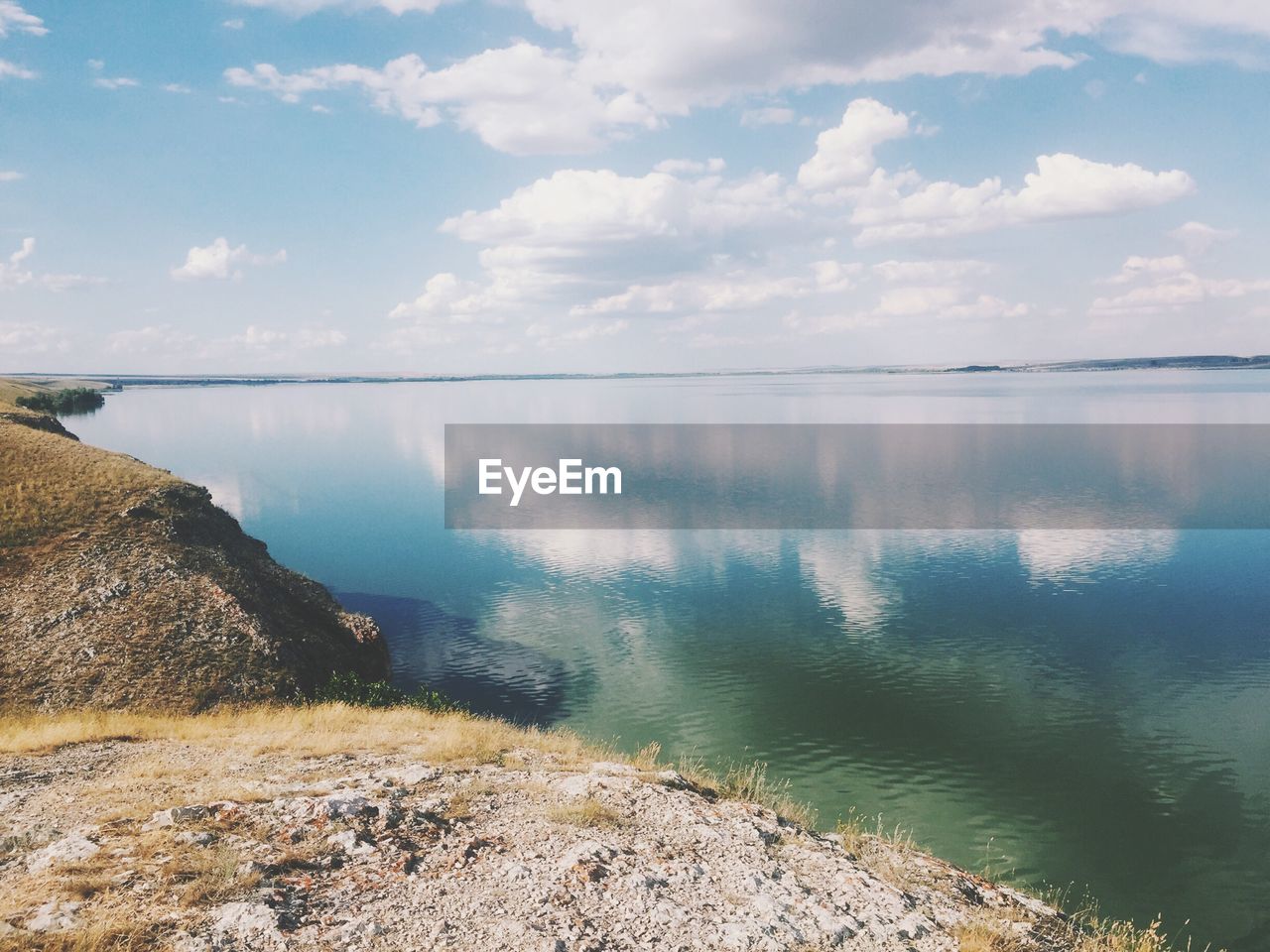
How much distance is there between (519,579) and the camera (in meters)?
57.4

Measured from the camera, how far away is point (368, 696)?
3212 centimetres

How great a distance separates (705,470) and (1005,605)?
61066 mm

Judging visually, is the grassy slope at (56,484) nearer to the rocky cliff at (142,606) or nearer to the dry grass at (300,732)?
the rocky cliff at (142,606)

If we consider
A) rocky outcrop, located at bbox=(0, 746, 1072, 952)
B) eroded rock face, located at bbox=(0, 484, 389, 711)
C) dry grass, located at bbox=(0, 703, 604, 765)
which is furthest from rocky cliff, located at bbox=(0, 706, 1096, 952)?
eroded rock face, located at bbox=(0, 484, 389, 711)

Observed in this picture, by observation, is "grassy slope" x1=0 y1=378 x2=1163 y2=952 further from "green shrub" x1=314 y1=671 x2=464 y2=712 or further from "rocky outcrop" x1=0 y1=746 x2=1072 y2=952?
"green shrub" x1=314 y1=671 x2=464 y2=712

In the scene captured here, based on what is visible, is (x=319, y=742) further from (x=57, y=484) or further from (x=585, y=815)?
(x=57, y=484)

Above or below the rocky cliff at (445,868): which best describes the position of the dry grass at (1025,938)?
below

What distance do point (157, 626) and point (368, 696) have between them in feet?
30.9

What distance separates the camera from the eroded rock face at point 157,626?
29.2 m

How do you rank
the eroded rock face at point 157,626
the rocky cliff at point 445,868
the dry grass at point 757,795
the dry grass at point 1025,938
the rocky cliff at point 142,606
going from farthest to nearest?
the rocky cliff at point 142,606 < the eroded rock face at point 157,626 < the dry grass at point 757,795 < the dry grass at point 1025,938 < the rocky cliff at point 445,868

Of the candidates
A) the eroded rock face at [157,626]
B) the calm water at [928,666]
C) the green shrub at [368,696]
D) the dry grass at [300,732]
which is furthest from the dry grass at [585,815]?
the eroded rock face at [157,626]

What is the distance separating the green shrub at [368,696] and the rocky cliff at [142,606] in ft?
2.94

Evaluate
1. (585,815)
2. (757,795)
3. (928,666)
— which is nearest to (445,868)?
(585,815)

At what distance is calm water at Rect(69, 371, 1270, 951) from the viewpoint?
83.1 feet
